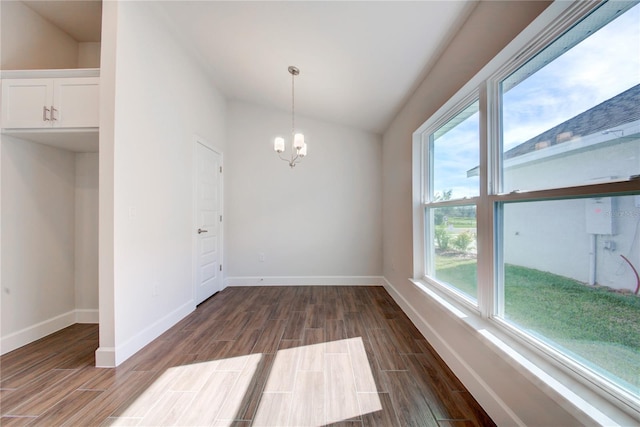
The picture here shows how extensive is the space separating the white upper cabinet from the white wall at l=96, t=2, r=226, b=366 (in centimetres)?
26

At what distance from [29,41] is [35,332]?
2817 mm

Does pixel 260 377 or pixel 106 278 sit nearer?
pixel 260 377

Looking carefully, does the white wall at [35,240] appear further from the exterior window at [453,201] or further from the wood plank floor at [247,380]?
the exterior window at [453,201]

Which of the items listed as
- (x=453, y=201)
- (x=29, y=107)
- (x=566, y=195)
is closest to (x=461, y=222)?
(x=453, y=201)

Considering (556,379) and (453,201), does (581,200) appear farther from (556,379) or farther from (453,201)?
(453,201)

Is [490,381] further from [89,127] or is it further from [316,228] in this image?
[89,127]

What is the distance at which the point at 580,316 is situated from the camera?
1.10m

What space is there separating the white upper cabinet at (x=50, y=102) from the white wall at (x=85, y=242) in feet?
2.02

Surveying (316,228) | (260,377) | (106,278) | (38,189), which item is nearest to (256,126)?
(316,228)

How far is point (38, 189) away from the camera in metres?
2.43

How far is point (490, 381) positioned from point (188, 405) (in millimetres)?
1842

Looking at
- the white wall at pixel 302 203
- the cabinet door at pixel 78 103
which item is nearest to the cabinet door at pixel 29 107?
the cabinet door at pixel 78 103

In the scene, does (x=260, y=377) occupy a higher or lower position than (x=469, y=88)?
lower

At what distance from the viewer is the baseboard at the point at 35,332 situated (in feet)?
7.08
